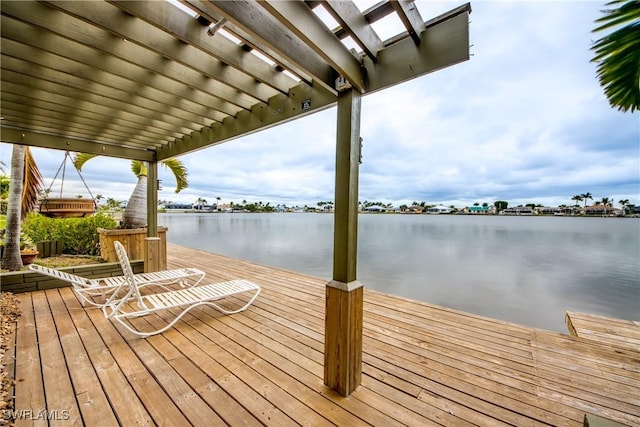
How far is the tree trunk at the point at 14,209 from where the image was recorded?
400 centimetres

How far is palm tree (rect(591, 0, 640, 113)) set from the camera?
1404 mm

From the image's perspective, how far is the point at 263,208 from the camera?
49.2 metres

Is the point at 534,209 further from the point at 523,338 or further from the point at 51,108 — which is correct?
the point at 51,108

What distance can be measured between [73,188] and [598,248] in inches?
905

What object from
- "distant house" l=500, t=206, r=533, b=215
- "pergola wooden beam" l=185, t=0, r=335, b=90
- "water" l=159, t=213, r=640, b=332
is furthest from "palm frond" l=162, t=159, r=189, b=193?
"distant house" l=500, t=206, r=533, b=215

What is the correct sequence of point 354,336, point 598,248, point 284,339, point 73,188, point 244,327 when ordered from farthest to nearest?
point 598,248 < point 73,188 < point 244,327 < point 284,339 < point 354,336

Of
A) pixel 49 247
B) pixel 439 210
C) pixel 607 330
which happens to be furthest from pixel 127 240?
pixel 439 210

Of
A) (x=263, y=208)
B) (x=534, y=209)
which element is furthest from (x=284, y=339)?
(x=534, y=209)

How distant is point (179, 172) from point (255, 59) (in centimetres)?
561

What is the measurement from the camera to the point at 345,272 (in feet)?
5.56

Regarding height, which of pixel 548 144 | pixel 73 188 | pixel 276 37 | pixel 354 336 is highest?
pixel 548 144

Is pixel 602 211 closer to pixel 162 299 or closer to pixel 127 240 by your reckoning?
pixel 162 299

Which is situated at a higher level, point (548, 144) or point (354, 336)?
point (548, 144)

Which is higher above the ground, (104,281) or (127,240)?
(127,240)
